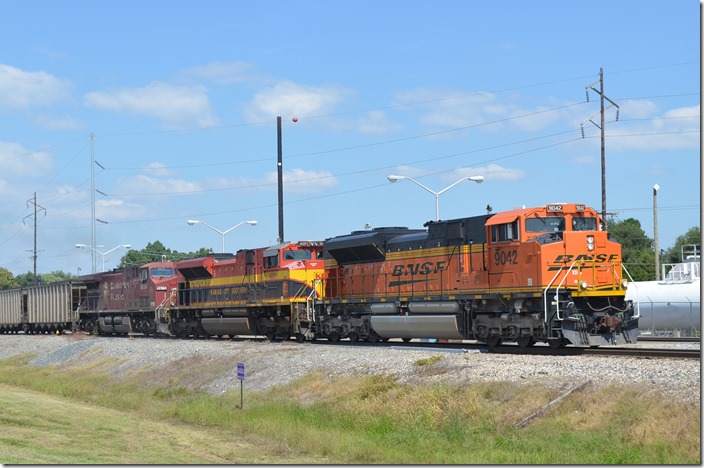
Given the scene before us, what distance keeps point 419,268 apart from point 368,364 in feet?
18.1

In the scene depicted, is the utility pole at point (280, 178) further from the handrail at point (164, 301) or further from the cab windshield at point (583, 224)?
the cab windshield at point (583, 224)

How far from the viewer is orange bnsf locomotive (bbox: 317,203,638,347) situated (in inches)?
966

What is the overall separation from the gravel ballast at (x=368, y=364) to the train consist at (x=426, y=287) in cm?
189

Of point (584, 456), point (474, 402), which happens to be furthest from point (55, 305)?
point (584, 456)

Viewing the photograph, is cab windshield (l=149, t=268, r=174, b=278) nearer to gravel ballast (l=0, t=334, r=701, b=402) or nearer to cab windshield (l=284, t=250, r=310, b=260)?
gravel ballast (l=0, t=334, r=701, b=402)

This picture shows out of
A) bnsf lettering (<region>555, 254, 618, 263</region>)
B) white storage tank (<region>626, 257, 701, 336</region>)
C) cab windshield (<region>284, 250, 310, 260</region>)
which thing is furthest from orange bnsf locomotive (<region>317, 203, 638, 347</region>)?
white storage tank (<region>626, 257, 701, 336</region>)

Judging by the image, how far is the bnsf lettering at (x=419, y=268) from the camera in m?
29.0

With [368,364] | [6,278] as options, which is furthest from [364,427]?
[6,278]

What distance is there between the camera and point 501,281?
1035 inches

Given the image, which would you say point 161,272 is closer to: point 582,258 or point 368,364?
point 368,364

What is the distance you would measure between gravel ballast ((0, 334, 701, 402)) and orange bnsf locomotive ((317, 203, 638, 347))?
1.72 m

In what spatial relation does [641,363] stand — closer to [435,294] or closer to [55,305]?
[435,294]

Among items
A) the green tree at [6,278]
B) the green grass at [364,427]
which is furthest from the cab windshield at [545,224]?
the green tree at [6,278]

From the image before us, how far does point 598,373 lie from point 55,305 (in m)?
49.4
